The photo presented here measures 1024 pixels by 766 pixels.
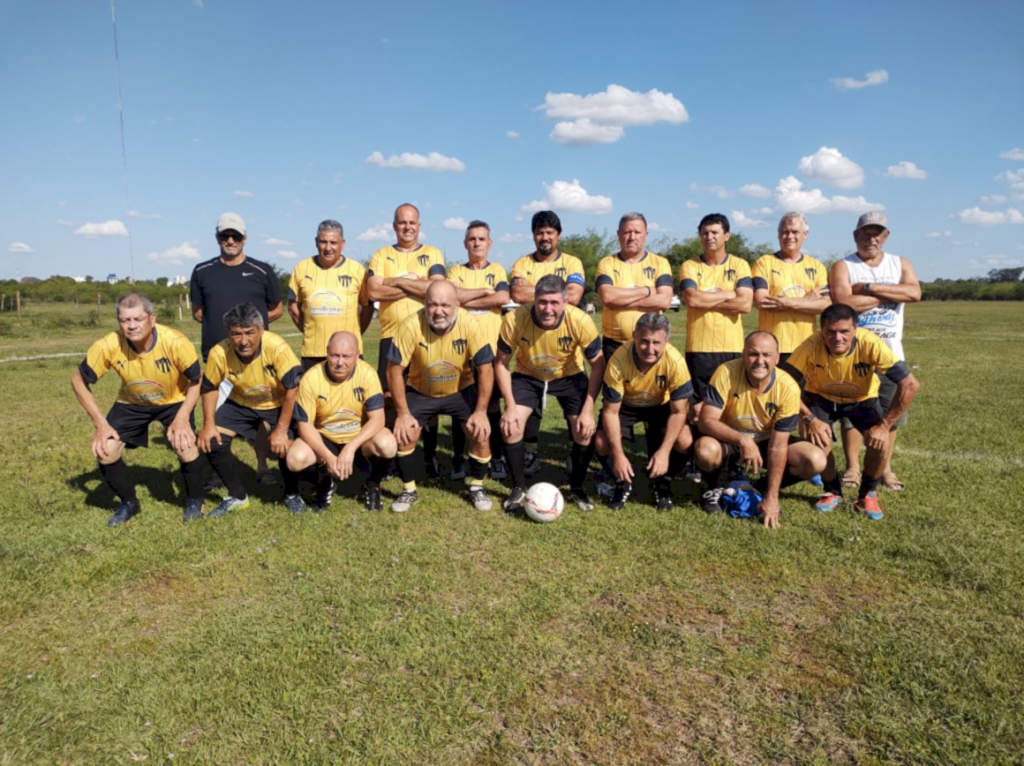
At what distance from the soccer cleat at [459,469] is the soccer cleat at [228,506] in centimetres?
192

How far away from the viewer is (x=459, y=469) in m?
6.40

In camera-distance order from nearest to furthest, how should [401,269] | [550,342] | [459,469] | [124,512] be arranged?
1. [124,512]
2. [550,342]
3. [401,269]
4. [459,469]

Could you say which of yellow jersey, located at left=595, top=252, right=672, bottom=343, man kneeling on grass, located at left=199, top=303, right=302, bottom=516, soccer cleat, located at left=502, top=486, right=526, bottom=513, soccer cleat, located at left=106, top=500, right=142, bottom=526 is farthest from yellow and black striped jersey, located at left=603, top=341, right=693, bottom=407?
soccer cleat, located at left=106, top=500, right=142, bottom=526

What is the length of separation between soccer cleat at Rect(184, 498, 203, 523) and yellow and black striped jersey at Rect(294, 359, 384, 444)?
118cm

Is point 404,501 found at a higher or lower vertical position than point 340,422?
lower

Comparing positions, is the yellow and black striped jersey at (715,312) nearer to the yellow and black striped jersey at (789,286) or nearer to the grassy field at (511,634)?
the yellow and black striped jersey at (789,286)

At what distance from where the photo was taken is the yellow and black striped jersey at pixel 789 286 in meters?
5.78

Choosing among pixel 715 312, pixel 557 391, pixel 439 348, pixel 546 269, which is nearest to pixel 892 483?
pixel 715 312

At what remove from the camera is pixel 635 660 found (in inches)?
→ 131

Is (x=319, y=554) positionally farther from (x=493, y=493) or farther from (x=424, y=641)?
(x=493, y=493)

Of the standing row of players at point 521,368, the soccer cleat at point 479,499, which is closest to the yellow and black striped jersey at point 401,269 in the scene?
the standing row of players at point 521,368

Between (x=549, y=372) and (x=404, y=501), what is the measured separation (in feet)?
5.48

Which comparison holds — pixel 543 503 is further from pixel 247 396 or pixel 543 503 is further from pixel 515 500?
pixel 247 396

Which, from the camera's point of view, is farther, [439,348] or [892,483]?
[892,483]
